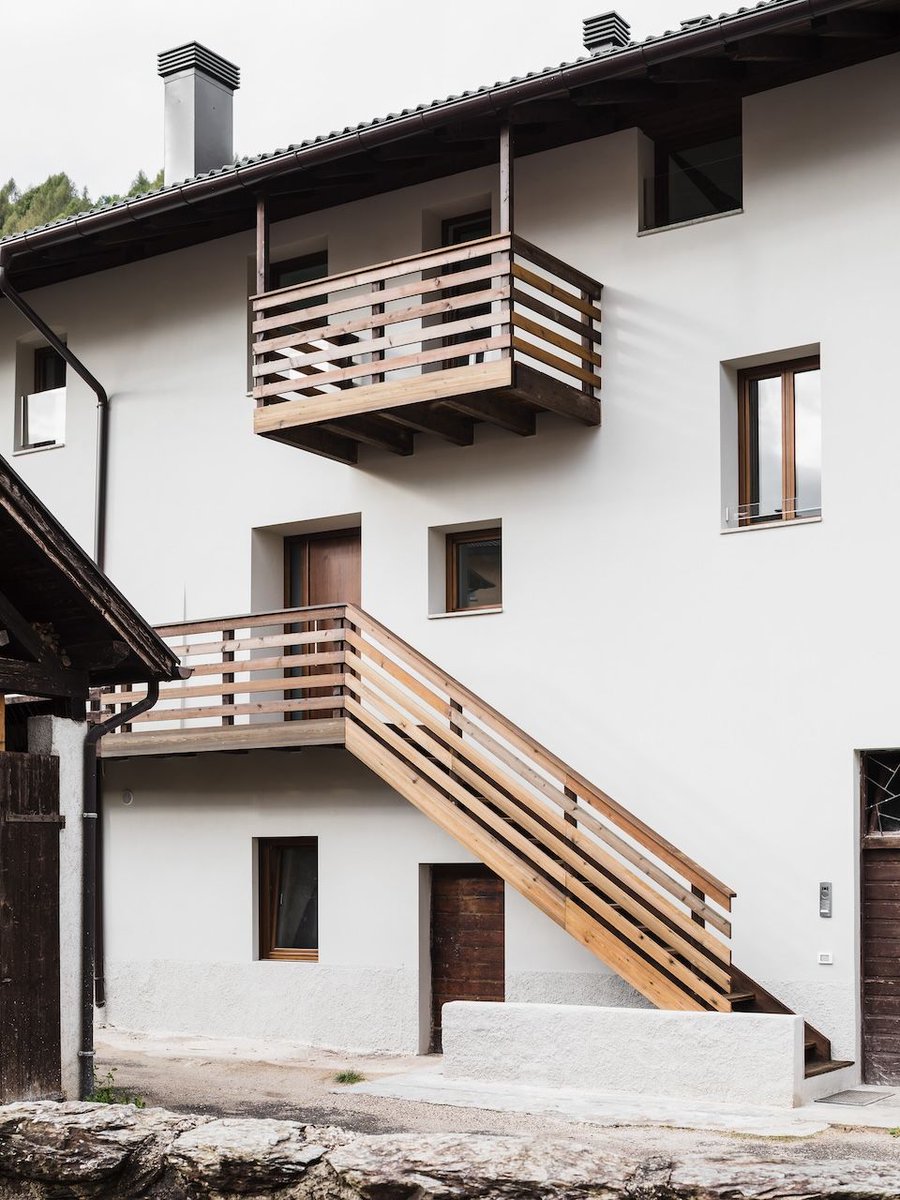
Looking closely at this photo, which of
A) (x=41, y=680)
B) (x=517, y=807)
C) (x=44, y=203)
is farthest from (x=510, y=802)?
(x=44, y=203)

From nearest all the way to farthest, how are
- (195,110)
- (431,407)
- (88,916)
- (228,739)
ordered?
(88,916)
(431,407)
(228,739)
(195,110)

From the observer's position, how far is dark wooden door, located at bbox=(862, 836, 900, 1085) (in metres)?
11.7

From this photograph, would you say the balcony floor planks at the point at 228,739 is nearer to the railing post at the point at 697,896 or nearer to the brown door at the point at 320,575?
the brown door at the point at 320,575

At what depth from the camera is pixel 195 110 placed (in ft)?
58.5

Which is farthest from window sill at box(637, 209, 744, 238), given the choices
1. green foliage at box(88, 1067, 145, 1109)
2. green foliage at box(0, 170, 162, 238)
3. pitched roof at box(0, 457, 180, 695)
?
green foliage at box(0, 170, 162, 238)

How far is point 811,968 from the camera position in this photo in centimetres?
1182

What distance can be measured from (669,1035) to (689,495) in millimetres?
4531

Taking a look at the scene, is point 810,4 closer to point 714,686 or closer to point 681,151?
point 681,151

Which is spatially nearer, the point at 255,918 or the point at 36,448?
the point at 255,918

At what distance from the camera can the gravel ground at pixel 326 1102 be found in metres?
9.43

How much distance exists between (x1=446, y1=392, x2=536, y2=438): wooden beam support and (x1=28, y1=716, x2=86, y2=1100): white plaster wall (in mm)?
4528

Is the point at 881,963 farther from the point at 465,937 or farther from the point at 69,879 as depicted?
the point at 69,879

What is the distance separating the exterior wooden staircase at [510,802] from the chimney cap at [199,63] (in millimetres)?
7255

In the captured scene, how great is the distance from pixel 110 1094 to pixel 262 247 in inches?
302
